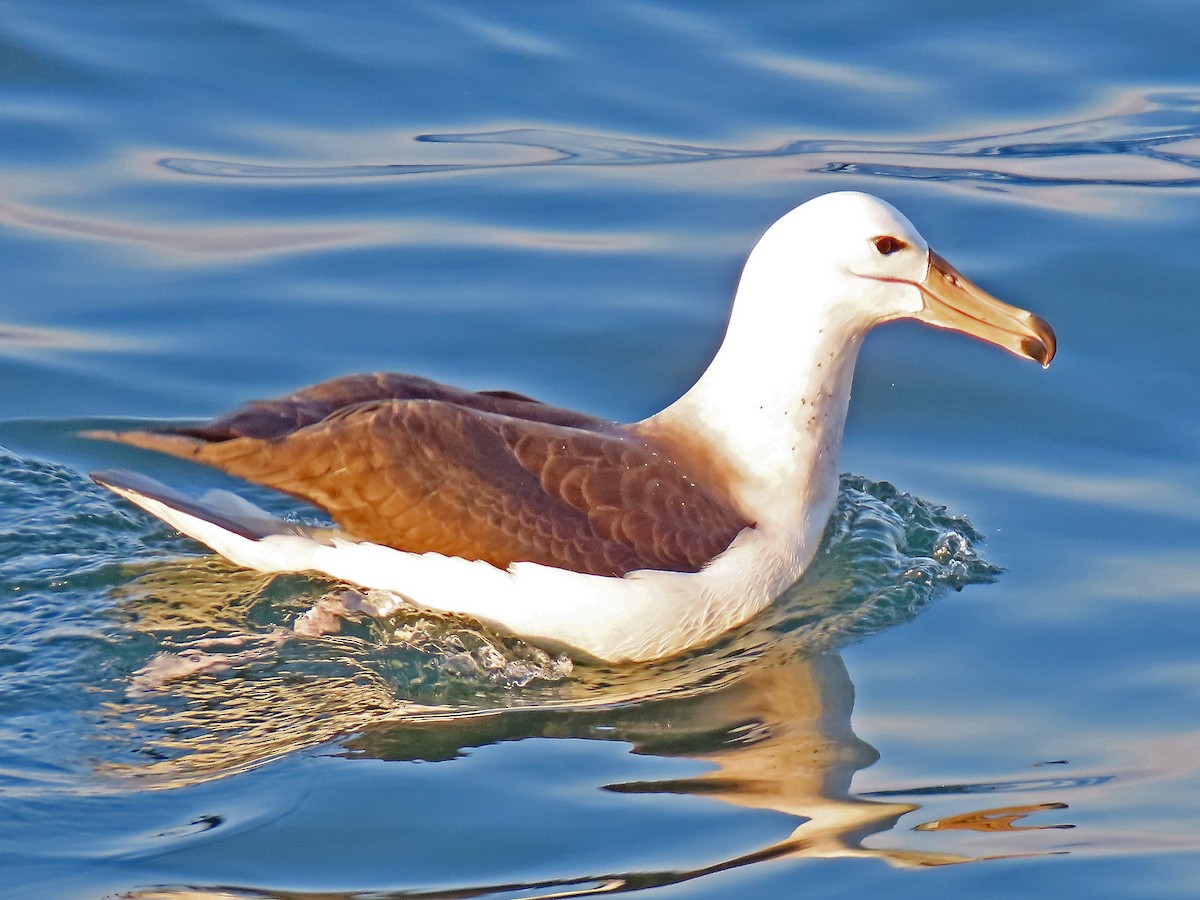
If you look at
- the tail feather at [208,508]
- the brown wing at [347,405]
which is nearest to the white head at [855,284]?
the brown wing at [347,405]

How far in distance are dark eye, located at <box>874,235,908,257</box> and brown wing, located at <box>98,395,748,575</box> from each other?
4.01ft

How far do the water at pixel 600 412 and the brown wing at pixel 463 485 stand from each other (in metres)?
0.40

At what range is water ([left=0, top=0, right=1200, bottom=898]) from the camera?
18.1 feet

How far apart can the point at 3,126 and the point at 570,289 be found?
12.0 feet

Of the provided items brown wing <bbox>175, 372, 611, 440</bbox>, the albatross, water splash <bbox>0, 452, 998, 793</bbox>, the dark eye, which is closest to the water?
water splash <bbox>0, 452, 998, 793</bbox>

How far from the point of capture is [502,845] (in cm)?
537

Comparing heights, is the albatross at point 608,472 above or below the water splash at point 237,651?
above

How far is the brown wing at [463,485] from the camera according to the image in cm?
638

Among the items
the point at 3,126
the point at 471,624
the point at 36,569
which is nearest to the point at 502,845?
the point at 471,624

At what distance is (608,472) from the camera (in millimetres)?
6516

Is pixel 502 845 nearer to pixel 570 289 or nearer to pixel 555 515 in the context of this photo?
pixel 555 515

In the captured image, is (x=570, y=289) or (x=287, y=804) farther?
(x=570, y=289)

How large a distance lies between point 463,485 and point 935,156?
18.8 feet

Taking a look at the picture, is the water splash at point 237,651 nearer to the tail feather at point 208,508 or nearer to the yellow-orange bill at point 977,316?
the tail feather at point 208,508
